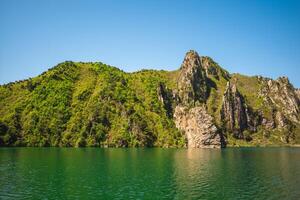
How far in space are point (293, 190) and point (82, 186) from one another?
1926 inches

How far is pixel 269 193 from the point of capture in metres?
77.4

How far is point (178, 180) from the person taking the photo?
94.9 m

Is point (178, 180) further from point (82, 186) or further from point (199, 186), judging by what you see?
point (82, 186)

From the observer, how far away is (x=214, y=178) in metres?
99.6

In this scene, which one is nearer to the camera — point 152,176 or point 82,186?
point 82,186

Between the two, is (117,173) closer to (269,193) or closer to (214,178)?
(214,178)

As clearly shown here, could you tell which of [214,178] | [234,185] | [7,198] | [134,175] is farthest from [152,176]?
[7,198]

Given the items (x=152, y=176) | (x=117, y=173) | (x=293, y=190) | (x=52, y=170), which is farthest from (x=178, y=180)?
(x=52, y=170)

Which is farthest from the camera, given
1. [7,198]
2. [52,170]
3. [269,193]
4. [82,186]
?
[52,170]

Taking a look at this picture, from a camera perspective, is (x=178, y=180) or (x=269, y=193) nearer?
(x=269, y=193)

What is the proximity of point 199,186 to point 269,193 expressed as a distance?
16538mm

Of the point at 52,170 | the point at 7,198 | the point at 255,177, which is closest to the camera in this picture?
the point at 7,198

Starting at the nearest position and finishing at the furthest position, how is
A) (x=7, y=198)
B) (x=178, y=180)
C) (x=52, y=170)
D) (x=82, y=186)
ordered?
(x=7, y=198) → (x=82, y=186) → (x=178, y=180) → (x=52, y=170)

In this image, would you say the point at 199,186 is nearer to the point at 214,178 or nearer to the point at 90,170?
the point at 214,178
